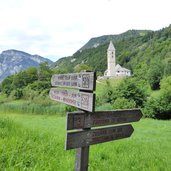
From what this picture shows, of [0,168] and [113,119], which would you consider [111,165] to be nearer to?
[113,119]

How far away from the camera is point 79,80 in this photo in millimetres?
2715

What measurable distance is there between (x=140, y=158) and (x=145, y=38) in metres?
119

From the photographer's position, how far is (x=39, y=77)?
153 feet

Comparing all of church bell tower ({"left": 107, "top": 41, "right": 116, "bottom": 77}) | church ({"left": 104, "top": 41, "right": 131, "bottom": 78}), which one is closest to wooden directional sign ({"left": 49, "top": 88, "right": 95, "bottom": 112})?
church ({"left": 104, "top": 41, "right": 131, "bottom": 78})

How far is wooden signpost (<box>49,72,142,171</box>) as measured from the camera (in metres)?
2.43

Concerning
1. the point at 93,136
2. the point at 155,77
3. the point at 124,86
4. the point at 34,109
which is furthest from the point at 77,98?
the point at 155,77

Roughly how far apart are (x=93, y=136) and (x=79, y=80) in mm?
654

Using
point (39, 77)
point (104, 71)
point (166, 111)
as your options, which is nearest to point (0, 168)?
point (166, 111)

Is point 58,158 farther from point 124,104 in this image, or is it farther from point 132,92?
point 132,92

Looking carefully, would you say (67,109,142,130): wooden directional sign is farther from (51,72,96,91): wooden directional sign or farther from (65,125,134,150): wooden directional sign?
(51,72,96,91): wooden directional sign

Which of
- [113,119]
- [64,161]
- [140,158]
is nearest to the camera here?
[113,119]

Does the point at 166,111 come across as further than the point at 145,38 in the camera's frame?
No

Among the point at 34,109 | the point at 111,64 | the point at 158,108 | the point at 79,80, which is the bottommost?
the point at 34,109

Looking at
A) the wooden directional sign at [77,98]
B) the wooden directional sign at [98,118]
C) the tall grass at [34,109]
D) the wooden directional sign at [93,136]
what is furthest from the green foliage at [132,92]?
the wooden directional sign at [93,136]
